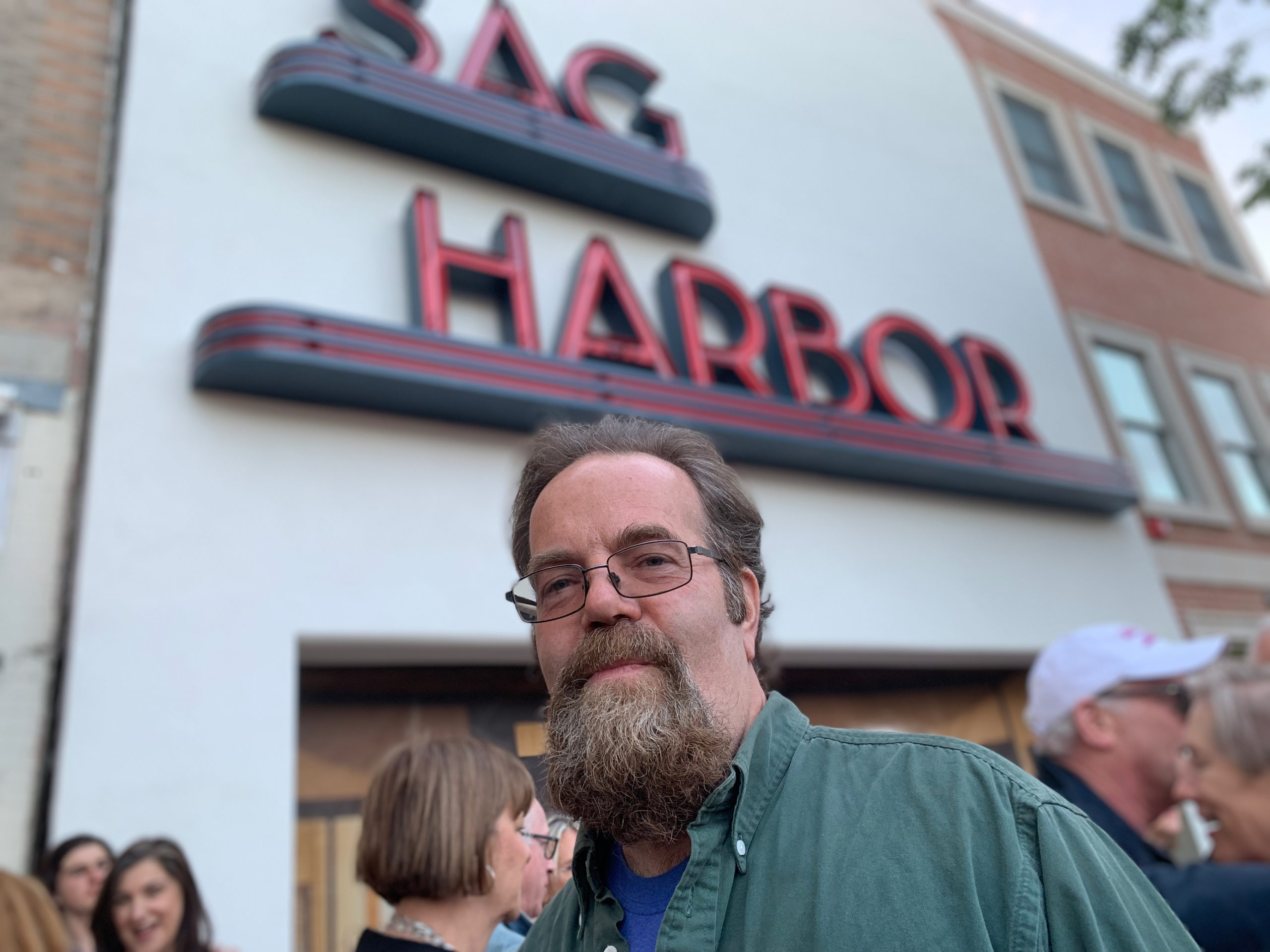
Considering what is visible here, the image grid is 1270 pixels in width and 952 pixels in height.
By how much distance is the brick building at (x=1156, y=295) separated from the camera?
9.91 m

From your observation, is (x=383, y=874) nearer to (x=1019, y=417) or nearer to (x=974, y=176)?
(x=1019, y=417)

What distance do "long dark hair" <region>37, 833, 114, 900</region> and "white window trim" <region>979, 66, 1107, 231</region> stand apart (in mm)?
10853

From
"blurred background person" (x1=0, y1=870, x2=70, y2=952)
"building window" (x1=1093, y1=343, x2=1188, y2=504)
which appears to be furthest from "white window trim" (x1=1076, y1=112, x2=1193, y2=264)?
"blurred background person" (x1=0, y1=870, x2=70, y2=952)

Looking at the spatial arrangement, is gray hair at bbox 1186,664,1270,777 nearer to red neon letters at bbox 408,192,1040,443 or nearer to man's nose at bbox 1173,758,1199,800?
man's nose at bbox 1173,758,1199,800

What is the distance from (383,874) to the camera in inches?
78.5

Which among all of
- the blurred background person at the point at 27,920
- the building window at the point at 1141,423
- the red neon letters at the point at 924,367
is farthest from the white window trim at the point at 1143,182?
the blurred background person at the point at 27,920

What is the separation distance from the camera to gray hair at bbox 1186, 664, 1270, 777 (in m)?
2.28

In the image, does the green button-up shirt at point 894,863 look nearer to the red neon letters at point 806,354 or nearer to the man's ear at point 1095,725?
the man's ear at point 1095,725

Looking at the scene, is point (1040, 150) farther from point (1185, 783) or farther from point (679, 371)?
point (1185, 783)

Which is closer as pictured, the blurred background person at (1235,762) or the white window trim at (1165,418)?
the blurred background person at (1235,762)

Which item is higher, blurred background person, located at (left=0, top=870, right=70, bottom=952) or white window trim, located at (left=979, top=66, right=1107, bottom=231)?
white window trim, located at (left=979, top=66, right=1107, bottom=231)

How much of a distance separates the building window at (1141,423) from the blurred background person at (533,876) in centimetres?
956

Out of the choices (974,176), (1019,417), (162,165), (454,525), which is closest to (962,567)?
(1019,417)

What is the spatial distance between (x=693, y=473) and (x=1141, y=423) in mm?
10337
